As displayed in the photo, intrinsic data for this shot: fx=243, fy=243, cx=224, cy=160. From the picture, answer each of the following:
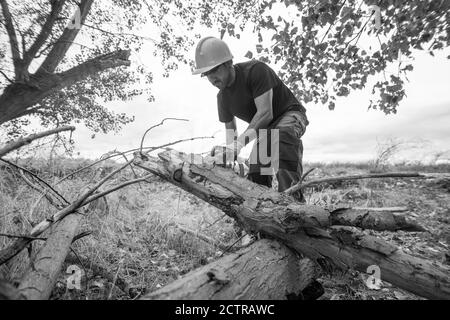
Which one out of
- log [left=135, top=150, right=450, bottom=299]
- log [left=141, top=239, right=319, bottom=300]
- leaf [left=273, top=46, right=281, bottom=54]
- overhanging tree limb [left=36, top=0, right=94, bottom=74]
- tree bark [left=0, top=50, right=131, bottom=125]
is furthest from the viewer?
overhanging tree limb [left=36, top=0, right=94, bottom=74]

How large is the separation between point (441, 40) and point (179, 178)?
4021 millimetres

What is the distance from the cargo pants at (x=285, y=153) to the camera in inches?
92.7

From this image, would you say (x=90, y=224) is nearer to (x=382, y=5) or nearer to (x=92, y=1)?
(x=382, y=5)

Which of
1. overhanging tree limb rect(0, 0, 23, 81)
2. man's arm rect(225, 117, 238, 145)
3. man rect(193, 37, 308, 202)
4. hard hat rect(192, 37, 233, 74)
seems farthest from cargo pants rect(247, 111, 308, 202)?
overhanging tree limb rect(0, 0, 23, 81)

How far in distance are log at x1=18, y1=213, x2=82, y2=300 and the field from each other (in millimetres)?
158

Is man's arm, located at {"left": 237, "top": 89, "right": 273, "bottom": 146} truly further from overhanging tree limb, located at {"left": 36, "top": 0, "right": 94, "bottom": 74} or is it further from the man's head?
overhanging tree limb, located at {"left": 36, "top": 0, "right": 94, "bottom": 74}

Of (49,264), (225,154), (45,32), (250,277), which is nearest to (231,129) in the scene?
(225,154)

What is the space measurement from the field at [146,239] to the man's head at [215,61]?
1588 mm

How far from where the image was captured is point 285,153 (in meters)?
2.36

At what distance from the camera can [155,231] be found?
2793 millimetres

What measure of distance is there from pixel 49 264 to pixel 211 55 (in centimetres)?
232

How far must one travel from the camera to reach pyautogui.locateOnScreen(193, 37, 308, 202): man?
239 cm

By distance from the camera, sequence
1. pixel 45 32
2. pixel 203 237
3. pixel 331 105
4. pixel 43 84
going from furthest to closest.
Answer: pixel 43 84 < pixel 45 32 < pixel 331 105 < pixel 203 237

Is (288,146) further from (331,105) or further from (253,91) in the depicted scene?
(331,105)
